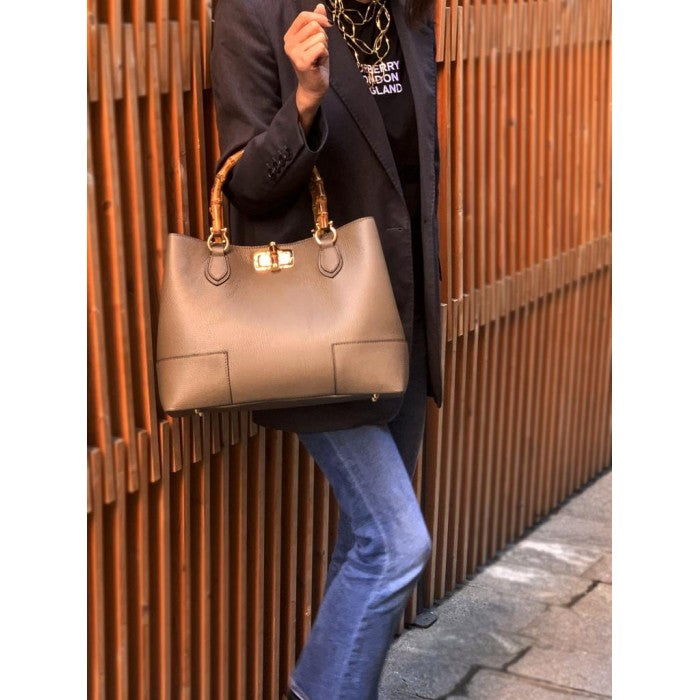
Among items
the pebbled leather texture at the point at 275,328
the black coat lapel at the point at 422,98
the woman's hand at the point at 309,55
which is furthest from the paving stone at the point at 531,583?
the woman's hand at the point at 309,55

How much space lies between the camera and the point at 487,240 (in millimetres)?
4754

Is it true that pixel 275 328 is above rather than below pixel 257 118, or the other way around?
below

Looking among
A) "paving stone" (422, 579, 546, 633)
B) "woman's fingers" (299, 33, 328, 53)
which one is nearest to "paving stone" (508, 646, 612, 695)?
"paving stone" (422, 579, 546, 633)

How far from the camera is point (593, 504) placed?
5809mm

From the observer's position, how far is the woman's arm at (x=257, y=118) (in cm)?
272

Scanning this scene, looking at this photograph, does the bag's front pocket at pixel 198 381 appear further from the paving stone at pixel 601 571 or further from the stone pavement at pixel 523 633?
the paving stone at pixel 601 571

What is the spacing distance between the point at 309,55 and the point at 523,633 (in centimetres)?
244

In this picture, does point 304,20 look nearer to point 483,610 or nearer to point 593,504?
point 483,610

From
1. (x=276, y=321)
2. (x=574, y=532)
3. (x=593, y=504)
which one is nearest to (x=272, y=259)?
(x=276, y=321)

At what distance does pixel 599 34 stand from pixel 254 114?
10.7 ft

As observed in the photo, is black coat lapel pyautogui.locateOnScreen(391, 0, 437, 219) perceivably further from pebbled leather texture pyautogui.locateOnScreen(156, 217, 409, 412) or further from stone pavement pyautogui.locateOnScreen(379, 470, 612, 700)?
stone pavement pyautogui.locateOnScreen(379, 470, 612, 700)
